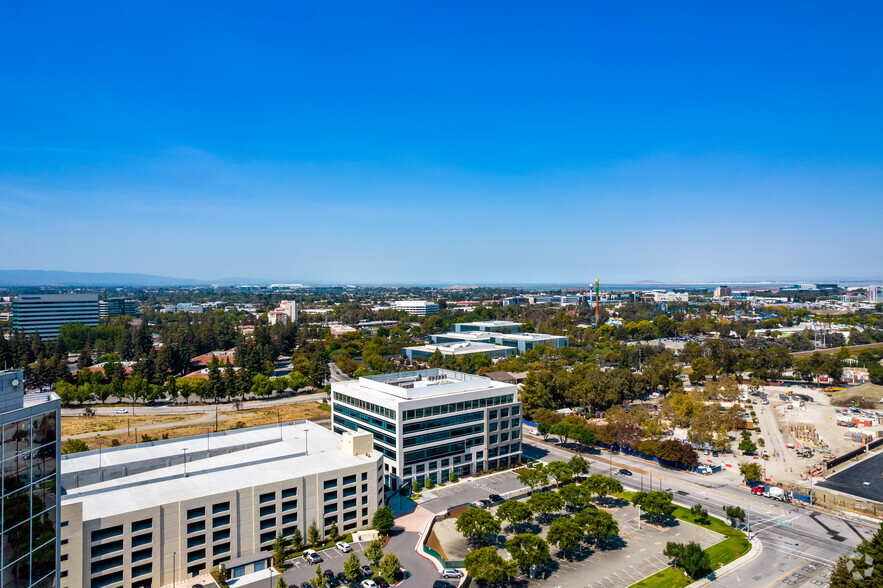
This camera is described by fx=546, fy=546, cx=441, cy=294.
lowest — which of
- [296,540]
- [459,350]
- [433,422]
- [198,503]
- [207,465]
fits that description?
[296,540]

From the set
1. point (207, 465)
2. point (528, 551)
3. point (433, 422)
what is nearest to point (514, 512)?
point (528, 551)

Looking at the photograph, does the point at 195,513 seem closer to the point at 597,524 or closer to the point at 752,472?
the point at 597,524

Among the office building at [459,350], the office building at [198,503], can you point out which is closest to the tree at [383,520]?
the office building at [198,503]

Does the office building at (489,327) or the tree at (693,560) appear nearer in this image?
the tree at (693,560)

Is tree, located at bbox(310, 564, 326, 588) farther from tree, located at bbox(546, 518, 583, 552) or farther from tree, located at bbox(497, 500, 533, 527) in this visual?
tree, located at bbox(546, 518, 583, 552)

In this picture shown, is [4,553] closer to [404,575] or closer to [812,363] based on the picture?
[404,575]

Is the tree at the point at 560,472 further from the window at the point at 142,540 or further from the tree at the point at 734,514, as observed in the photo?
the window at the point at 142,540

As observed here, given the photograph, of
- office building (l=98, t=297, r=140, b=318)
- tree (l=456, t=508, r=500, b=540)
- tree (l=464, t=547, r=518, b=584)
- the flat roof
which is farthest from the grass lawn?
office building (l=98, t=297, r=140, b=318)
